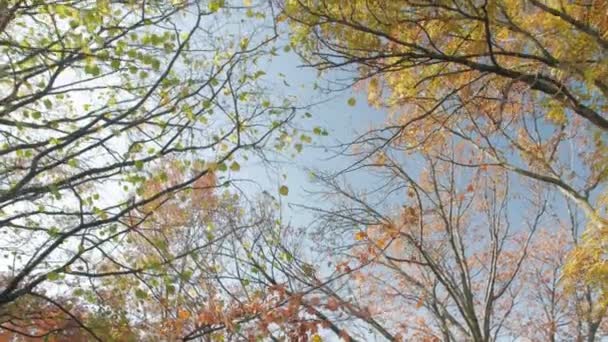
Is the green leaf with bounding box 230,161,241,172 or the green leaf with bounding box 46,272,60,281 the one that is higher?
the green leaf with bounding box 230,161,241,172

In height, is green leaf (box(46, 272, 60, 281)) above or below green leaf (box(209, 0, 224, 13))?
below

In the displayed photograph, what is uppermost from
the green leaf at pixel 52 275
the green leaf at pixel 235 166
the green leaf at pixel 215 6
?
the green leaf at pixel 215 6

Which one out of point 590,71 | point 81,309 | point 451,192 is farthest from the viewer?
point 451,192

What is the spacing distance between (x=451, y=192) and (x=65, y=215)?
698cm

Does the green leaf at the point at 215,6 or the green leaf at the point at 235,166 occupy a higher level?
the green leaf at the point at 215,6

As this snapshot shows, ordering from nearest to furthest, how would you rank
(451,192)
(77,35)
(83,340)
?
(77,35) → (83,340) → (451,192)

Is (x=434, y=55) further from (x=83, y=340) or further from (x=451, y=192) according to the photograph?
(x=451, y=192)

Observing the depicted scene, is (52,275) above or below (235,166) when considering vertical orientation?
below

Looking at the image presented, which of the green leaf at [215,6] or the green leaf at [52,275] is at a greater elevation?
the green leaf at [215,6]

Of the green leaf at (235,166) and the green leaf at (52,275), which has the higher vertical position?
the green leaf at (235,166)

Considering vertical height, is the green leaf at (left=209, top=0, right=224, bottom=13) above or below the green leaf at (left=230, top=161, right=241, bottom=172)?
above

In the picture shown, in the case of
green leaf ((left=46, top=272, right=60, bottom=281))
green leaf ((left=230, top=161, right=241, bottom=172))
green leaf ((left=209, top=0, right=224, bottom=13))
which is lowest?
green leaf ((left=46, top=272, right=60, bottom=281))

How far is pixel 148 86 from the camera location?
423 cm

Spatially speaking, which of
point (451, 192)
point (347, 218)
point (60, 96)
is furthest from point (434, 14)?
point (451, 192)
